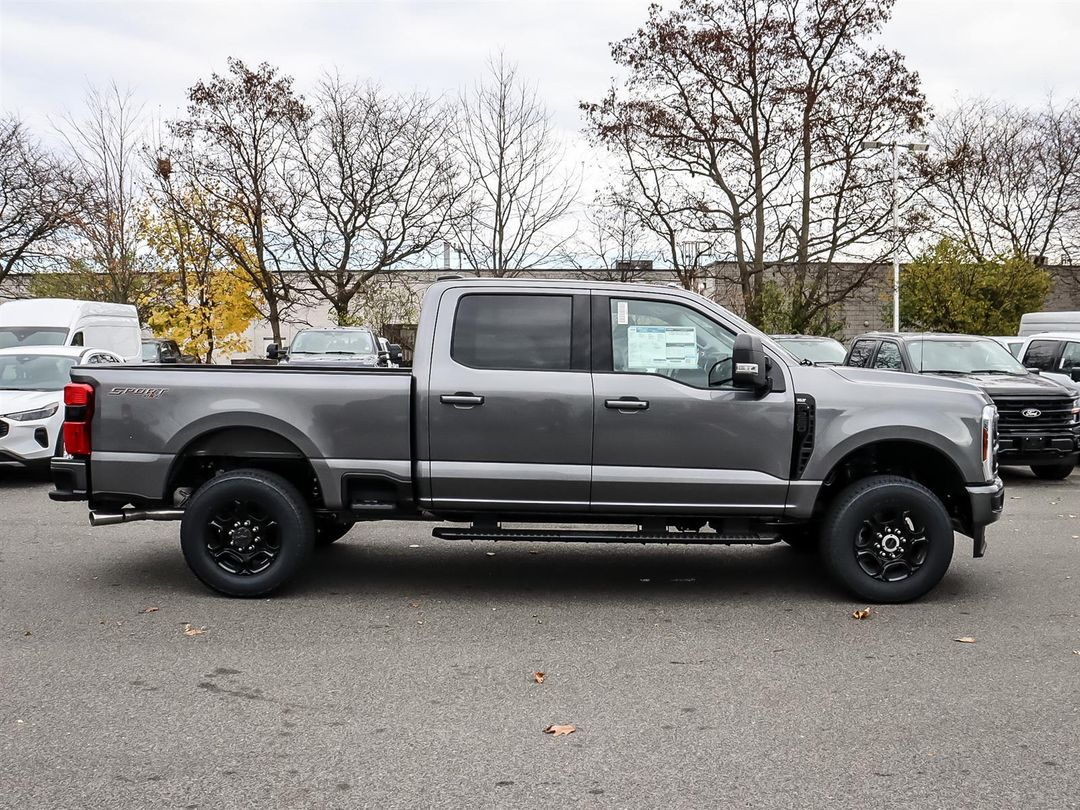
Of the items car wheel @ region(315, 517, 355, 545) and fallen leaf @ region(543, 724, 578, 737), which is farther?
car wheel @ region(315, 517, 355, 545)

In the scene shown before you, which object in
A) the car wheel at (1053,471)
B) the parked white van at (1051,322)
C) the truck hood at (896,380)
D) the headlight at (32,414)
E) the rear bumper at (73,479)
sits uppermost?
the parked white van at (1051,322)

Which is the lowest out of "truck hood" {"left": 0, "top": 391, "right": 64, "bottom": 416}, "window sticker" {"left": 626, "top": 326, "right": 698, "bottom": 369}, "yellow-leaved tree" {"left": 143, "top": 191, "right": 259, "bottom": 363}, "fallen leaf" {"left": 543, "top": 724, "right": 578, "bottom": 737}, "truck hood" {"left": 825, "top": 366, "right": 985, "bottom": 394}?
"fallen leaf" {"left": 543, "top": 724, "right": 578, "bottom": 737}

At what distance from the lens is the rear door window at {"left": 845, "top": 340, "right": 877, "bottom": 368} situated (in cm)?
1441

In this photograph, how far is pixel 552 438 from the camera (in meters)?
6.53

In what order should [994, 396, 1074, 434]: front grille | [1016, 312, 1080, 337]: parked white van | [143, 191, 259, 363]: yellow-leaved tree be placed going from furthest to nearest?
[143, 191, 259, 363]: yellow-leaved tree, [1016, 312, 1080, 337]: parked white van, [994, 396, 1074, 434]: front grille

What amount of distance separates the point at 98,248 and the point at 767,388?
34395 mm

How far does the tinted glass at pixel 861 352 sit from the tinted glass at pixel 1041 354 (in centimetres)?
333

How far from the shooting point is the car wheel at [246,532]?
21.8 feet

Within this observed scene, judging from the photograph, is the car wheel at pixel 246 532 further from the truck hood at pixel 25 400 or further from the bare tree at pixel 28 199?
the bare tree at pixel 28 199

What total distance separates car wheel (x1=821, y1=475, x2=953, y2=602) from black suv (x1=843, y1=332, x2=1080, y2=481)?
650cm

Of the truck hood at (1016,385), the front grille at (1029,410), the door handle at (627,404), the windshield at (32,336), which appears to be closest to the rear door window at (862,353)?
the truck hood at (1016,385)

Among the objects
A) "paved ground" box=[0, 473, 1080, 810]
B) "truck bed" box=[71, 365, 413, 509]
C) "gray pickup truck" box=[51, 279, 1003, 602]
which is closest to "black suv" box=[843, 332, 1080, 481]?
"paved ground" box=[0, 473, 1080, 810]

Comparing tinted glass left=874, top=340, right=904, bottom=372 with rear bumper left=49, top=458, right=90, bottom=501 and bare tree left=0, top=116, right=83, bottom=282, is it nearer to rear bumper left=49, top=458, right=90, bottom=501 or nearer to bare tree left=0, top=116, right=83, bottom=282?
rear bumper left=49, top=458, right=90, bottom=501

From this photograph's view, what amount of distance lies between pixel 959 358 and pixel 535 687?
34.5 ft
